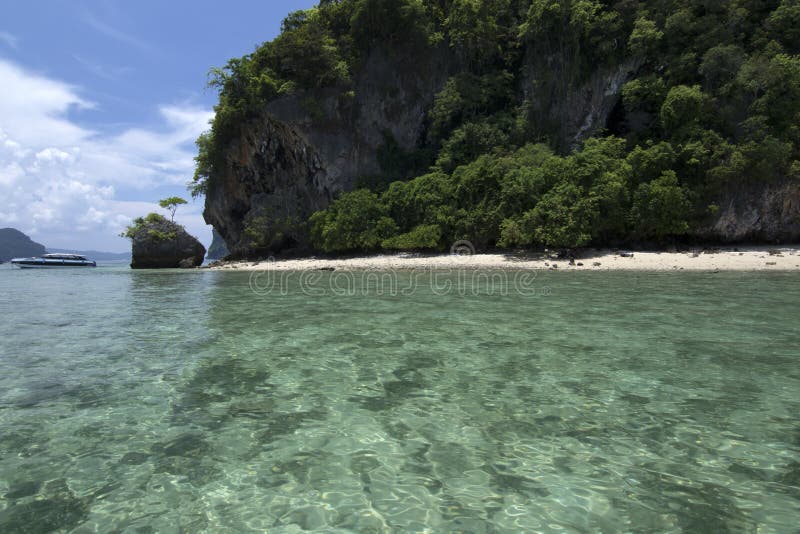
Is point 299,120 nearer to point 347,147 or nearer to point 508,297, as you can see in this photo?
point 347,147

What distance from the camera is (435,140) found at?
153ft

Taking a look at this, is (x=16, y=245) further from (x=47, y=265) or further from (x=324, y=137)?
(x=324, y=137)

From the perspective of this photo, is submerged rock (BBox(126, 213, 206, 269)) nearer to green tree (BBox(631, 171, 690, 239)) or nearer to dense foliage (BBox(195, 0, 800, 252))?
dense foliage (BBox(195, 0, 800, 252))

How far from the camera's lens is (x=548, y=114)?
4075cm

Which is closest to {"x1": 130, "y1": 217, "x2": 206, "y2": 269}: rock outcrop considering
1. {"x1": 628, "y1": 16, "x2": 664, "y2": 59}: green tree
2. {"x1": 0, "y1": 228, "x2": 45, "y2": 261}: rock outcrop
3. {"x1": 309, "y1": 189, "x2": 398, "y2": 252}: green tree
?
{"x1": 309, "y1": 189, "x2": 398, "y2": 252}: green tree

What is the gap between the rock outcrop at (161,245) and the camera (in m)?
44.7

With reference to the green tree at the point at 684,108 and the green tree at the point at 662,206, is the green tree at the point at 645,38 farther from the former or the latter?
the green tree at the point at 662,206

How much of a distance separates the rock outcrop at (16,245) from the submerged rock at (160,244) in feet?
526

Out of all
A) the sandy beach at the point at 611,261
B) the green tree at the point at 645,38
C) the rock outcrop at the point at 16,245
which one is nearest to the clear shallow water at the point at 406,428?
the sandy beach at the point at 611,261

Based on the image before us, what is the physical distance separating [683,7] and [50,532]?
49.7 meters

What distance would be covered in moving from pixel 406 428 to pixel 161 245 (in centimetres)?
4919

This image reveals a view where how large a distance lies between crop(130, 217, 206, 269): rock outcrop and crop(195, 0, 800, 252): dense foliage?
8.89m

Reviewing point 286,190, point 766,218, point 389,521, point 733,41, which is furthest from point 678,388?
point 286,190

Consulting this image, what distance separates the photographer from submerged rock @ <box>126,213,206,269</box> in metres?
44.7
